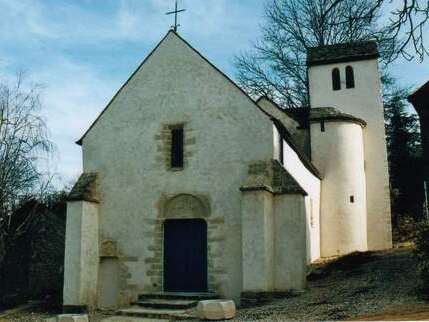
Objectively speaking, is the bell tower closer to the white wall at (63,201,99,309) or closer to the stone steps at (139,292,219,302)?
the stone steps at (139,292,219,302)

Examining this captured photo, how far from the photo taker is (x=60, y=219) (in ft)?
84.8

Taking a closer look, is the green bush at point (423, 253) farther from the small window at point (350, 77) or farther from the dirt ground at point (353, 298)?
the small window at point (350, 77)

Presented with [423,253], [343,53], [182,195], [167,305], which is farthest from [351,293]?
[343,53]

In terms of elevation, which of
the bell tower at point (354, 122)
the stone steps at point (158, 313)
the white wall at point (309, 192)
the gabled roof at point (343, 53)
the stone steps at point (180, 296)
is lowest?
the stone steps at point (158, 313)

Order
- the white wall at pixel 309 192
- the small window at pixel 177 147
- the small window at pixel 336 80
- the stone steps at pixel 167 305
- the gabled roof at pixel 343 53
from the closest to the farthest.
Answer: the stone steps at pixel 167 305 < the small window at pixel 177 147 < the white wall at pixel 309 192 < the gabled roof at pixel 343 53 < the small window at pixel 336 80

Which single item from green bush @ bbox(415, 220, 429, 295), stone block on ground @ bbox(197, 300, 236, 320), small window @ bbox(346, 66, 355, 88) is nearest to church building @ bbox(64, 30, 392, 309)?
stone block on ground @ bbox(197, 300, 236, 320)

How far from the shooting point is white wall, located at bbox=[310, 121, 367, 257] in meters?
24.7

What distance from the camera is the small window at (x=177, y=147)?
680 inches

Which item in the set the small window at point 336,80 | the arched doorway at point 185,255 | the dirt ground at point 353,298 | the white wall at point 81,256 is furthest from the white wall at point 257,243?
the small window at point 336,80

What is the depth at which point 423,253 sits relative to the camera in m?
13.2

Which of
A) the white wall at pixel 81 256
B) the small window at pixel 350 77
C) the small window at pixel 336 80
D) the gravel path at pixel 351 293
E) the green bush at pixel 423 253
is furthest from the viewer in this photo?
the small window at pixel 336 80

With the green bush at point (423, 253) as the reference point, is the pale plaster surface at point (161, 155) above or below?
above

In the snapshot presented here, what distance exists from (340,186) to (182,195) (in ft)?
37.2

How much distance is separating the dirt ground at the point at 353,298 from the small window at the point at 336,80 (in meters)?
12.0
